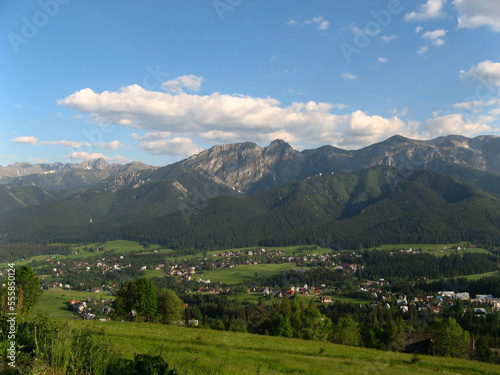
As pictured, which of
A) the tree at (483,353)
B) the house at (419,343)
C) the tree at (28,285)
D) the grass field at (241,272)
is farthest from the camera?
the grass field at (241,272)

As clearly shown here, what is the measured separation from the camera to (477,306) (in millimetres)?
85188

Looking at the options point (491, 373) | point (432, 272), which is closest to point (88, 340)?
point (491, 373)

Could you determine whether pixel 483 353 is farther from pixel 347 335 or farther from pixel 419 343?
pixel 347 335

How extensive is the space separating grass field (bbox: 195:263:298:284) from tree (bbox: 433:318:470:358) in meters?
108

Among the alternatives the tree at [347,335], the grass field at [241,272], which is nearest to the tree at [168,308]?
the tree at [347,335]

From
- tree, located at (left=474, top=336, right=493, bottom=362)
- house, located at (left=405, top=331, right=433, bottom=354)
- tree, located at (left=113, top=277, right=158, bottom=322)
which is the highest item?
tree, located at (left=113, top=277, right=158, bottom=322)

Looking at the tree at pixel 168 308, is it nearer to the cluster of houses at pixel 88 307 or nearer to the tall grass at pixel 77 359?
the cluster of houses at pixel 88 307

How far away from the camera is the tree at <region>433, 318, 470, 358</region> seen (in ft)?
121

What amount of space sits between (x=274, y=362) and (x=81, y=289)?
5374 inches

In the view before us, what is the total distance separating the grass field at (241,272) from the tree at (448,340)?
108 meters

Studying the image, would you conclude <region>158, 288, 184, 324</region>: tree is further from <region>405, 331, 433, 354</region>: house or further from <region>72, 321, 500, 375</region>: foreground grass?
<region>405, 331, 433, 354</region>: house

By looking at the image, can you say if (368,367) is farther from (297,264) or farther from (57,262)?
(57,262)

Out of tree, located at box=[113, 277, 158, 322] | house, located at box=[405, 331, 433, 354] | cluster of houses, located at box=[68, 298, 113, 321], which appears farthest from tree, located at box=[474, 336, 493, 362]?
cluster of houses, located at box=[68, 298, 113, 321]

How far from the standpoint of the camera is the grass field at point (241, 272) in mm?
147913
